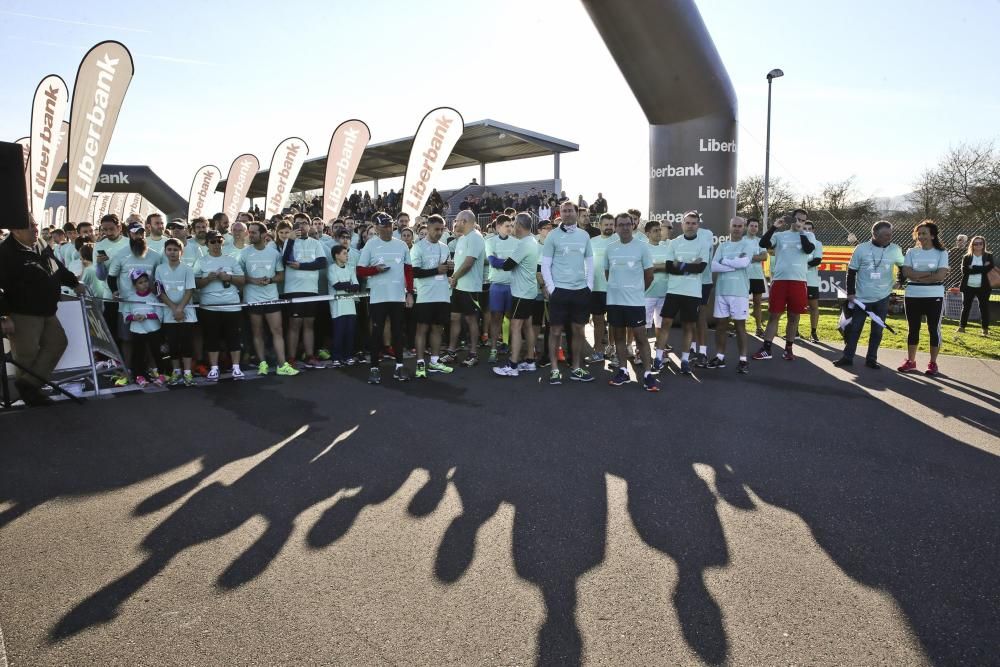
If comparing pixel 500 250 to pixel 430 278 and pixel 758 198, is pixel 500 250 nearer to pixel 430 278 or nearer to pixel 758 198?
pixel 430 278

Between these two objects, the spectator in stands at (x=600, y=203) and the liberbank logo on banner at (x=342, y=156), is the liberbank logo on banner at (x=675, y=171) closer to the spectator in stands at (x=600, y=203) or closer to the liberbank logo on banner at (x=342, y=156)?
the liberbank logo on banner at (x=342, y=156)

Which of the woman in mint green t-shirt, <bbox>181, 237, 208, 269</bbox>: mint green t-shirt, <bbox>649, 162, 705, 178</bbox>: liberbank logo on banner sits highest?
<bbox>649, 162, 705, 178</bbox>: liberbank logo on banner

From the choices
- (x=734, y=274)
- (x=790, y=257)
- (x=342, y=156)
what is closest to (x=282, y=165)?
(x=342, y=156)

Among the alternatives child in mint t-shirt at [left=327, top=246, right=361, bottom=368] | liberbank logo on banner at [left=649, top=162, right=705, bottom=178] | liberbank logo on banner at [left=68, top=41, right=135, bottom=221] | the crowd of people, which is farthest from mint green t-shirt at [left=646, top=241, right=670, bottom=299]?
liberbank logo on banner at [left=68, top=41, right=135, bottom=221]

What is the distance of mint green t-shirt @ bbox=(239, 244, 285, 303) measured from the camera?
7.83 metres

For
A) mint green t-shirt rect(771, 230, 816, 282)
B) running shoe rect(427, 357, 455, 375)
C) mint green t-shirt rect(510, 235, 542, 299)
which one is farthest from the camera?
mint green t-shirt rect(771, 230, 816, 282)

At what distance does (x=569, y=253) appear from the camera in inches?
281

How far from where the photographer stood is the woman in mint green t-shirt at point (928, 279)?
7348mm

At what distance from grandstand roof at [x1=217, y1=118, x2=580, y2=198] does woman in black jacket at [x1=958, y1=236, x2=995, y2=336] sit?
17.6m

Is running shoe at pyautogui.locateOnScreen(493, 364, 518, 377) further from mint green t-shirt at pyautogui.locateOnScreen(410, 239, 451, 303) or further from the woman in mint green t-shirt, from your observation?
the woman in mint green t-shirt

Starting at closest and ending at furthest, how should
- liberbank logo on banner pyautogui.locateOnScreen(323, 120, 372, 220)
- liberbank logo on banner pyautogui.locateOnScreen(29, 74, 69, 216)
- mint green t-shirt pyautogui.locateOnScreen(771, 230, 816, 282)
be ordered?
mint green t-shirt pyautogui.locateOnScreen(771, 230, 816, 282), liberbank logo on banner pyautogui.locateOnScreen(29, 74, 69, 216), liberbank logo on banner pyautogui.locateOnScreen(323, 120, 372, 220)

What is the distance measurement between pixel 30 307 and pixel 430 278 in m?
4.26

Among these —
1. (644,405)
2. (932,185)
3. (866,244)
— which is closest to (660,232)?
(866,244)

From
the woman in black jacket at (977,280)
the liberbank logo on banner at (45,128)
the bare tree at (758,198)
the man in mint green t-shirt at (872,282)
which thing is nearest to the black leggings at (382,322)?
the man in mint green t-shirt at (872,282)
